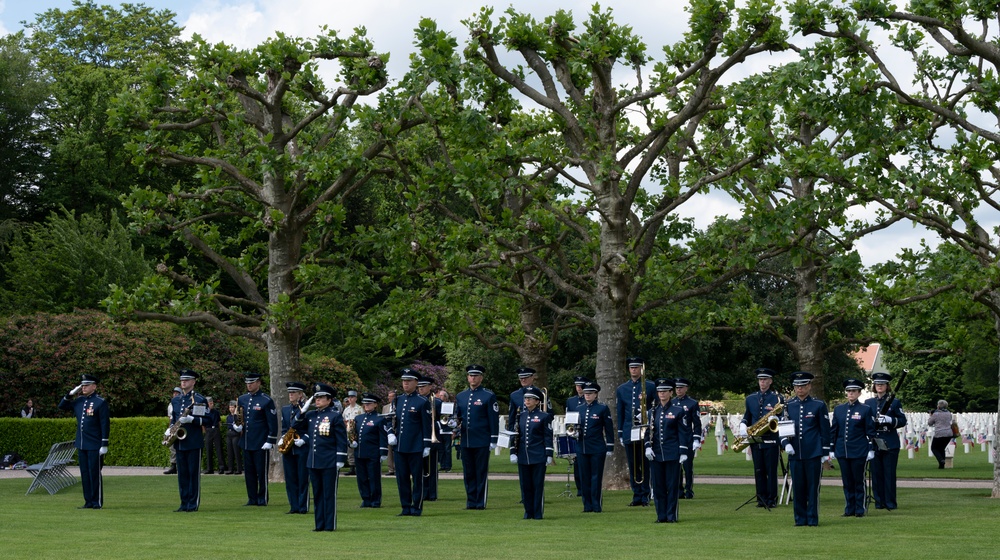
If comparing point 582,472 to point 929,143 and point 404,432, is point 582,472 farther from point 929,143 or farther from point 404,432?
point 929,143

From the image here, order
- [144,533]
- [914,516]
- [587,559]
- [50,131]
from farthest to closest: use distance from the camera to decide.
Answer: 1. [50,131]
2. [914,516]
3. [144,533]
4. [587,559]

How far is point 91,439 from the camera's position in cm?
1947

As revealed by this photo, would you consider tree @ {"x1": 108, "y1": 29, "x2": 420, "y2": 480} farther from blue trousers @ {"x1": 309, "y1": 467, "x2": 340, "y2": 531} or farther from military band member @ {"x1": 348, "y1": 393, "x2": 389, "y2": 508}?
blue trousers @ {"x1": 309, "y1": 467, "x2": 340, "y2": 531}

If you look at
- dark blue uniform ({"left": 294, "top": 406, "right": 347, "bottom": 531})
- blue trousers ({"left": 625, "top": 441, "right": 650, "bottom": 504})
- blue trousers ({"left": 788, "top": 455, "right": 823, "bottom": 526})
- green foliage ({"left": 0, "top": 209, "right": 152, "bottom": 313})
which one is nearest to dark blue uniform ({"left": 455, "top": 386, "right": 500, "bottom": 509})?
blue trousers ({"left": 625, "top": 441, "right": 650, "bottom": 504})

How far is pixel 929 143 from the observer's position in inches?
856

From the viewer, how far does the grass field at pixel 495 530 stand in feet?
41.9

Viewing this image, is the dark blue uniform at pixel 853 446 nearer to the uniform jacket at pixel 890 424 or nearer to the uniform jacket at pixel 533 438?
the uniform jacket at pixel 890 424

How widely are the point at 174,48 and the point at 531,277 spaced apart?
106 feet

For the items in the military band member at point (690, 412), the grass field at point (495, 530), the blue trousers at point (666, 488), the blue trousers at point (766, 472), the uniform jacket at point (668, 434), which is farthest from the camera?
the blue trousers at point (766, 472)

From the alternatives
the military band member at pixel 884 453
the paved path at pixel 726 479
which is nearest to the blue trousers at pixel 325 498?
the military band member at pixel 884 453

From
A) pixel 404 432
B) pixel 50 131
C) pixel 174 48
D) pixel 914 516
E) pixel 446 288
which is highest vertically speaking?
pixel 174 48

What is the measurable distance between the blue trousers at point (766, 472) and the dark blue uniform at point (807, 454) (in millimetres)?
2842

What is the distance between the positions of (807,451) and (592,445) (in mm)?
3461

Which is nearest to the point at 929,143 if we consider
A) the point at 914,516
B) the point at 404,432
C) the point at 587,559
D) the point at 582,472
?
the point at 914,516
